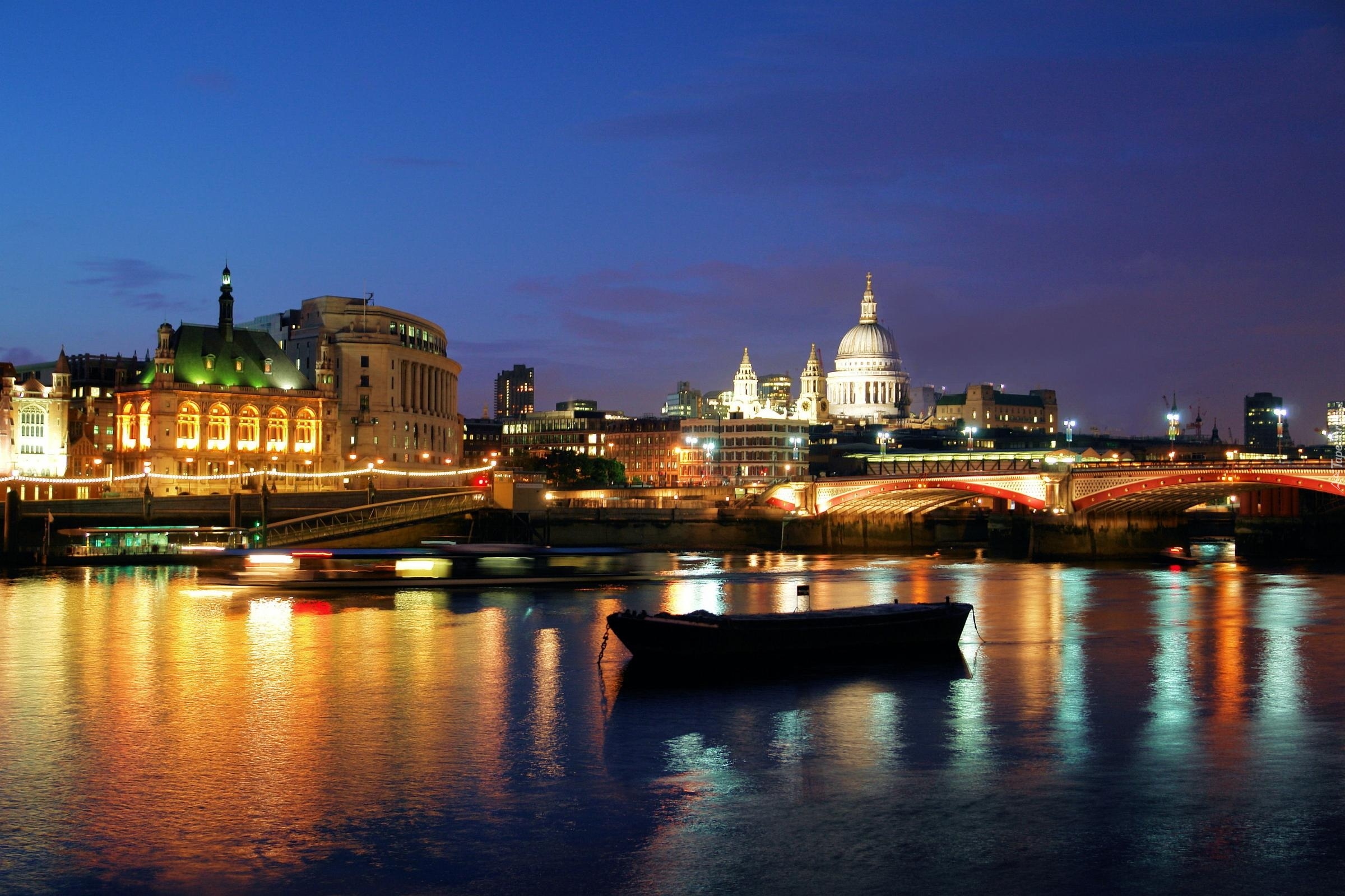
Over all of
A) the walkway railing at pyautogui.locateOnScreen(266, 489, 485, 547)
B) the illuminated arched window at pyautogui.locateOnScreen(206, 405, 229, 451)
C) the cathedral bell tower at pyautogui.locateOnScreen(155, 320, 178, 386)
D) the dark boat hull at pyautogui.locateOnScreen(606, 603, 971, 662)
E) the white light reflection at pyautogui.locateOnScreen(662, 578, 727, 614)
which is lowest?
the white light reflection at pyautogui.locateOnScreen(662, 578, 727, 614)

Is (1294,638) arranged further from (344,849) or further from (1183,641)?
(344,849)

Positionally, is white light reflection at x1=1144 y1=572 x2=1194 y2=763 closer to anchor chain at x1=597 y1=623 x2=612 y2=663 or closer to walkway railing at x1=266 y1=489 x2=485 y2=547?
anchor chain at x1=597 y1=623 x2=612 y2=663

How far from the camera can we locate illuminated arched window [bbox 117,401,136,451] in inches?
5300

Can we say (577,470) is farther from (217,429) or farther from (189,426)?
(189,426)

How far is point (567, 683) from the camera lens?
40.5 metres

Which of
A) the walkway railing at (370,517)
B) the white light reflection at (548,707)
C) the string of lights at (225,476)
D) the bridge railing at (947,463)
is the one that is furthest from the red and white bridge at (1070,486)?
the white light reflection at (548,707)

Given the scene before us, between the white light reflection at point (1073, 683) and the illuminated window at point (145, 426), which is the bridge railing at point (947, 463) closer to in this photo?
the illuminated window at point (145, 426)

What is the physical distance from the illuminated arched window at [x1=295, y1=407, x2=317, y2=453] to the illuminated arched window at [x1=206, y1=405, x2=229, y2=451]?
7.98 metres

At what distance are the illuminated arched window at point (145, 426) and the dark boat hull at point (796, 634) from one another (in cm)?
10148

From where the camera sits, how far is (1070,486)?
103 meters

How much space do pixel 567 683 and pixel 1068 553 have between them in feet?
231

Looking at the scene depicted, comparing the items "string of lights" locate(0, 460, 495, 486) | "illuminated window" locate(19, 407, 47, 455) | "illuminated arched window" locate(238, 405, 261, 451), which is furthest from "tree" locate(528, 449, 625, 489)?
"illuminated window" locate(19, 407, 47, 455)

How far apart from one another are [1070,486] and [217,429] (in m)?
82.9

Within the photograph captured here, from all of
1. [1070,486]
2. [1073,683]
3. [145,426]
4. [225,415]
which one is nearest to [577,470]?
[225,415]
